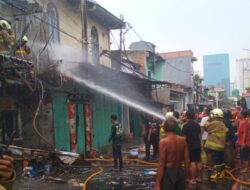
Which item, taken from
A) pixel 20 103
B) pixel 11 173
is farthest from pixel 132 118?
pixel 11 173

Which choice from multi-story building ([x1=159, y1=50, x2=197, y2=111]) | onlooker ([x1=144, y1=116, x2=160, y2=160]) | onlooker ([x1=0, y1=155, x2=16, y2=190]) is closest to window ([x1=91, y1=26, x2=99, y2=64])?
onlooker ([x1=144, y1=116, x2=160, y2=160])

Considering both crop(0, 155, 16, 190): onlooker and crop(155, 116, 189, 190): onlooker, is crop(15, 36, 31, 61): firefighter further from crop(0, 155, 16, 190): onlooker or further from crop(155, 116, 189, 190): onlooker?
crop(0, 155, 16, 190): onlooker

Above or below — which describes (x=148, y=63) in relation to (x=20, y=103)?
above

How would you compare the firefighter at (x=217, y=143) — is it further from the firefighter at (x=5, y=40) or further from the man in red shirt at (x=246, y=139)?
the firefighter at (x=5, y=40)

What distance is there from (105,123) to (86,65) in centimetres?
556

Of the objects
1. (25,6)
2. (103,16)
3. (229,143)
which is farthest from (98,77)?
(229,143)

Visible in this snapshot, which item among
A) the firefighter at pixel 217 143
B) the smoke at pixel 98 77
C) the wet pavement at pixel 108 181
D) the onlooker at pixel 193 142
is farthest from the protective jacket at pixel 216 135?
the smoke at pixel 98 77

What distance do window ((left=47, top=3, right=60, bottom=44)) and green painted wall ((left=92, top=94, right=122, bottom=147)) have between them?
3482 millimetres

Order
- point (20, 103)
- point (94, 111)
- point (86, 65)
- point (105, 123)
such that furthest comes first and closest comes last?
point (105, 123) → point (94, 111) → point (86, 65) → point (20, 103)

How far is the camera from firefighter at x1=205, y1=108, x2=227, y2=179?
414 inches

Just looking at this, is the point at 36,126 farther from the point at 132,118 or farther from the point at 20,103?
the point at 132,118

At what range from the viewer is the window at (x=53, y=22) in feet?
56.9

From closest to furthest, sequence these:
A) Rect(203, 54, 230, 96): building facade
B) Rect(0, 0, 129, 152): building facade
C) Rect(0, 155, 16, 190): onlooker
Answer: Rect(0, 155, 16, 190): onlooker
Rect(0, 0, 129, 152): building facade
Rect(203, 54, 230, 96): building facade

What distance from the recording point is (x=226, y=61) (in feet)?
477
